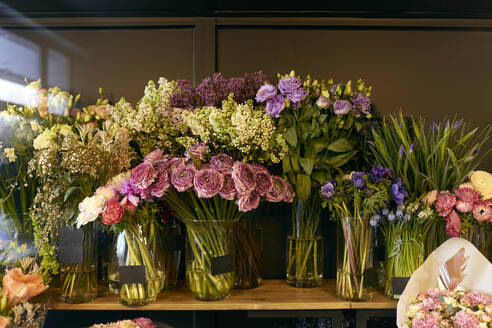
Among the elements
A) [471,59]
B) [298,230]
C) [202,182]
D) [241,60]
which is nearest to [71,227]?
[202,182]

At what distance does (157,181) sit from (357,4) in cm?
94

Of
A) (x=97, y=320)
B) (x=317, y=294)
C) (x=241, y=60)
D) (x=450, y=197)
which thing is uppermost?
(x=241, y=60)

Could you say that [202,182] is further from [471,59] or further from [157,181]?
[471,59]

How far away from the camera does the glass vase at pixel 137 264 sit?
1204mm

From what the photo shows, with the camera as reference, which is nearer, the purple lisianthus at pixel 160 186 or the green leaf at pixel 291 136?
the purple lisianthus at pixel 160 186

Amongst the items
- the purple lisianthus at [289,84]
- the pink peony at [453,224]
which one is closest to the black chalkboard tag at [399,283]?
the pink peony at [453,224]

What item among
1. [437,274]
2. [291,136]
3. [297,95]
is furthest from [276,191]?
[437,274]

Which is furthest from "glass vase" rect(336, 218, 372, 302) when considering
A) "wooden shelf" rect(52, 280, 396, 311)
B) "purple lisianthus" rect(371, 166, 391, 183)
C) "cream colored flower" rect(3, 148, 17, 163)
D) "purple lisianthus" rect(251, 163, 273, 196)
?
"cream colored flower" rect(3, 148, 17, 163)

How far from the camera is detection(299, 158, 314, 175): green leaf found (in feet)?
4.28

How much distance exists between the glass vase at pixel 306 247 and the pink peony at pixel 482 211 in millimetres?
454

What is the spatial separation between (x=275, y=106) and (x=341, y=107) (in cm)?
20

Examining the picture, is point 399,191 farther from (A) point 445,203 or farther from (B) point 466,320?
(B) point 466,320

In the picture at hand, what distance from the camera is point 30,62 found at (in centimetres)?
158

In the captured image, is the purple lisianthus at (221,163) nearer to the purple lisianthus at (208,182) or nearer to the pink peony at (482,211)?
the purple lisianthus at (208,182)
